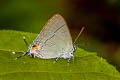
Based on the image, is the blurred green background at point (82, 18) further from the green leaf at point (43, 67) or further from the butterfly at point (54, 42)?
the green leaf at point (43, 67)

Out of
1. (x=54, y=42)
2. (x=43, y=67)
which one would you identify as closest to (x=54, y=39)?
(x=54, y=42)

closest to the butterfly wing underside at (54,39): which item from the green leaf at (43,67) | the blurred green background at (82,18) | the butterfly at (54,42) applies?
the butterfly at (54,42)

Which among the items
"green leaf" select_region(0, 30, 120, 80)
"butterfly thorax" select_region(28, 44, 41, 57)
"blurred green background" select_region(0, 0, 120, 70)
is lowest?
"green leaf" select_region(0, 30, 120, 80)

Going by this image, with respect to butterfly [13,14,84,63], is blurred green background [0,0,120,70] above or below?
above

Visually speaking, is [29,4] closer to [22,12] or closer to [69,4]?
[22,12]

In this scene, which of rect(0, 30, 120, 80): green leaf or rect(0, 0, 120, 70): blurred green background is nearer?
rect(0, 30, 120, 80): green leaf

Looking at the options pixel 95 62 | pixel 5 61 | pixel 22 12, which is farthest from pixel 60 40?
pixel 22 12

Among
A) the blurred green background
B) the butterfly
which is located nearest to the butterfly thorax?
the butterfly

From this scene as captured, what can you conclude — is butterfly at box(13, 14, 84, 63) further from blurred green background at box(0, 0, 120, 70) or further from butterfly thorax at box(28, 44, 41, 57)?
blurred green background at box(0, 0, 120, 70)
